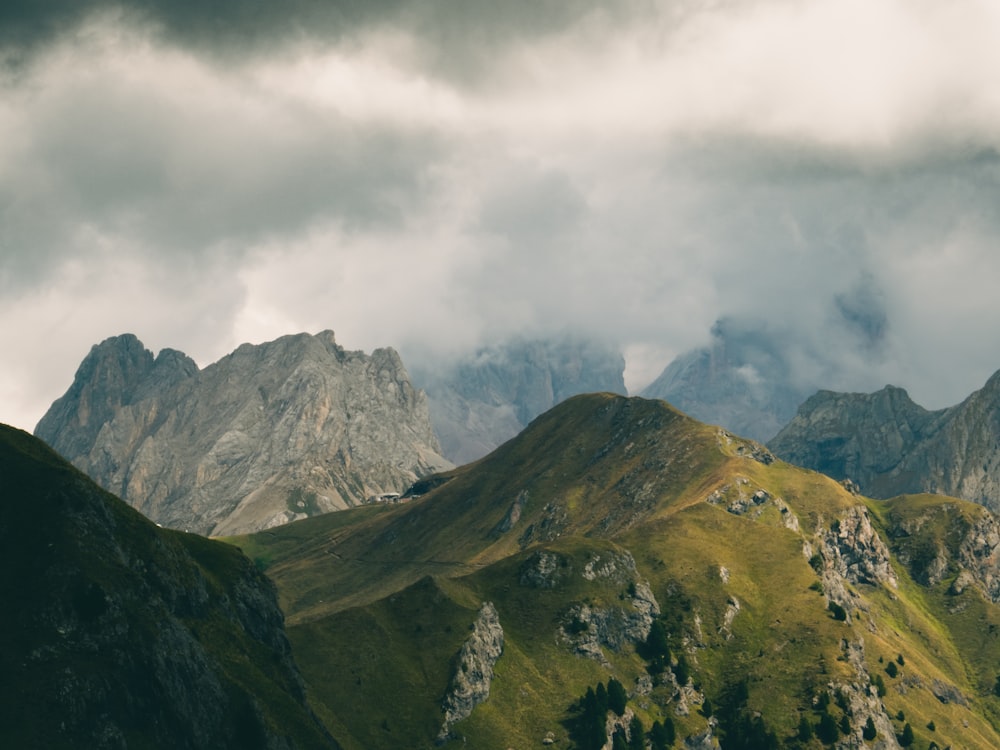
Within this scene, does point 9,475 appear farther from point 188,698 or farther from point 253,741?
point 253,741

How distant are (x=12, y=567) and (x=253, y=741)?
178 feet

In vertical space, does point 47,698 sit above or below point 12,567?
below

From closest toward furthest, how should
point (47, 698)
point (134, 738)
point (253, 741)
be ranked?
1. point (47, 698)
2. point (134, 738)
3. point (253, 741)

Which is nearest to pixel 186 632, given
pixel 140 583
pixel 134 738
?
pixel 140 583

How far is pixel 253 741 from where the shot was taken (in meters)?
192

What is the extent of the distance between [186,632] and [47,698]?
35.2m

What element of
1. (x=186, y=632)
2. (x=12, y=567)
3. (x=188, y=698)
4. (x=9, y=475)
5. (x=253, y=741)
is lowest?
(x=253, y=741)

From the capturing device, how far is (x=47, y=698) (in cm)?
16550

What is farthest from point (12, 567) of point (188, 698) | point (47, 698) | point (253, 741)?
point (253, 741)

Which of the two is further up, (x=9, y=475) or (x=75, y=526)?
(x=9, y=475)

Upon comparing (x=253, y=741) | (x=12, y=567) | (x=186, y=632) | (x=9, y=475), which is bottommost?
(x=253, y=741)

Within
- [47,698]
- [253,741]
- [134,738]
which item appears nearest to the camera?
[47,698]

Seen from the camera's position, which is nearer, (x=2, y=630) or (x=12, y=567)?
(x=2, y=630)

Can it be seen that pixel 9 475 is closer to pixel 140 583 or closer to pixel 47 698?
pixel 140 583
